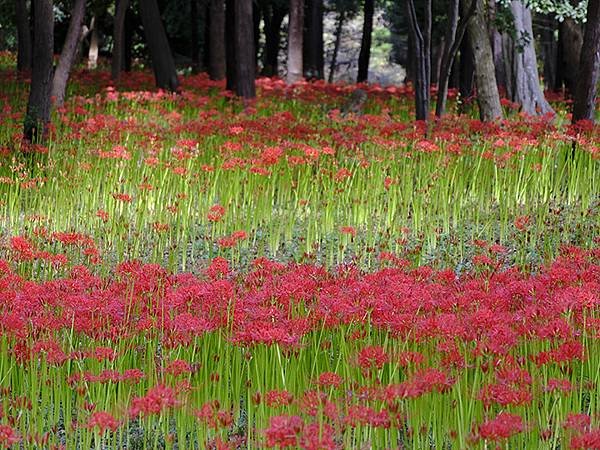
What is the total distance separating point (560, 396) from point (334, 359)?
1.57 metres

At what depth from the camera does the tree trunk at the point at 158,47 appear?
19438mm

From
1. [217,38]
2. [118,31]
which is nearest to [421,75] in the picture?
[118,31]

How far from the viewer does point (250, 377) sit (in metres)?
4.94

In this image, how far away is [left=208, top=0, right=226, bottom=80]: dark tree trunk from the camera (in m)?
22.2

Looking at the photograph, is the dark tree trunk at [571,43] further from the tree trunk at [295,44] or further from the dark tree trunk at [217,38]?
the dark tree trunk at [217,38]

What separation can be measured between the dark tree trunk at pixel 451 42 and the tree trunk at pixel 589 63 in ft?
9.37

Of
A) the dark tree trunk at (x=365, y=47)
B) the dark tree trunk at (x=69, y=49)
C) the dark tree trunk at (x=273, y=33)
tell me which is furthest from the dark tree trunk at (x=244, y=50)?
the dark tree trunk at (x=273, y=33)

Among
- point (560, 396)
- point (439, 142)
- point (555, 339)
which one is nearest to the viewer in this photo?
point (560, 396)

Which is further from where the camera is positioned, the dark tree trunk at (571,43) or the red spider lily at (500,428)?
the dark tree trunk at (571,43)

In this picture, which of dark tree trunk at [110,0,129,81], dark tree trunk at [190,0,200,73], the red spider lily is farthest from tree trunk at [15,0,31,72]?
the red spider lily

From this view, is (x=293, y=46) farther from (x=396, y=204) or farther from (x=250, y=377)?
(x=250, y=377)

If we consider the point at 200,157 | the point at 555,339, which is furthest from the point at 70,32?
the point at 555,339

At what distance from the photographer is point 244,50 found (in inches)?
715

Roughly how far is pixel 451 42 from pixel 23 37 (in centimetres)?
1327
